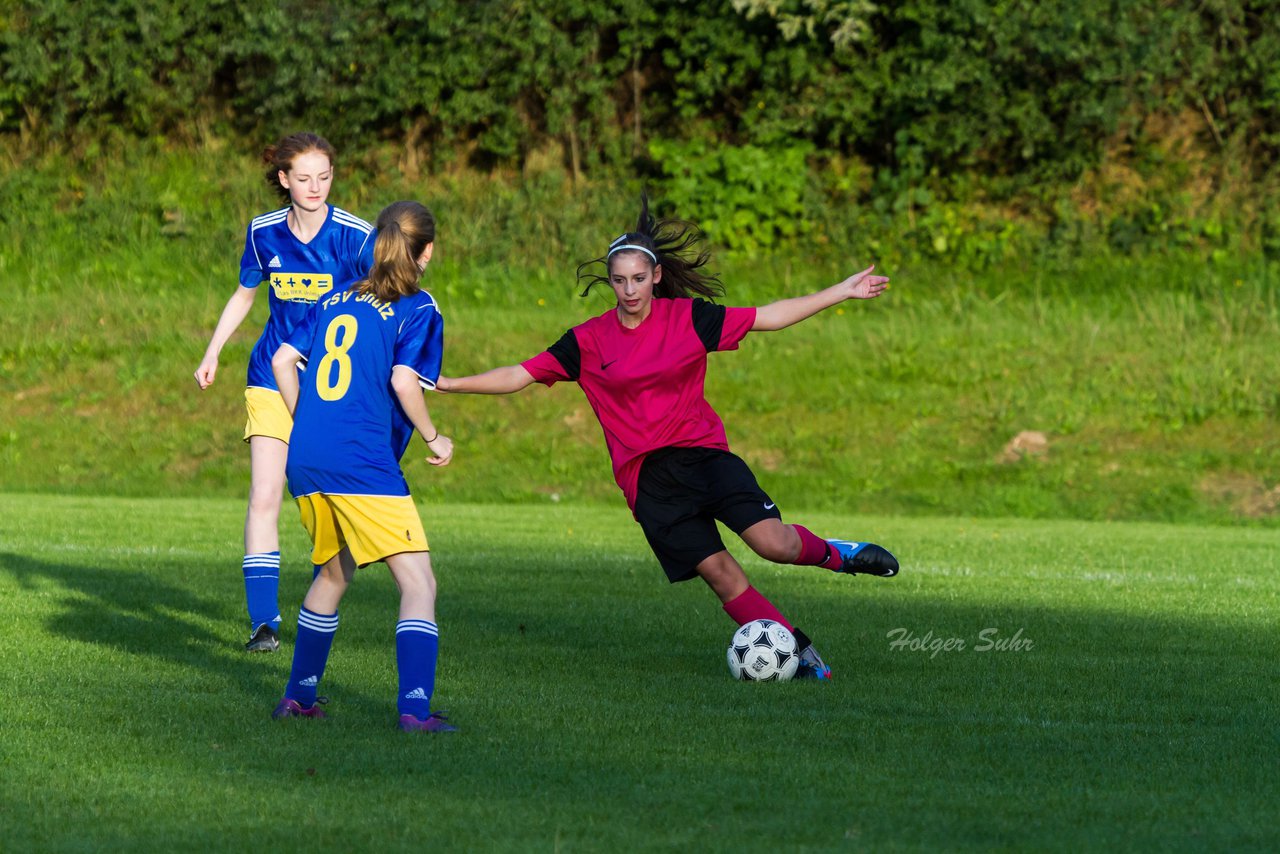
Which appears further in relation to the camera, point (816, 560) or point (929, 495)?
point (929, 495)

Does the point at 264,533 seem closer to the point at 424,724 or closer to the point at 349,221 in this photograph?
the point at 349,221

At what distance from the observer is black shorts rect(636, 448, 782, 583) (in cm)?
707

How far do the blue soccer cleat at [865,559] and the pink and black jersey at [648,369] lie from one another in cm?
78

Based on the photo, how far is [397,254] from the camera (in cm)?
576

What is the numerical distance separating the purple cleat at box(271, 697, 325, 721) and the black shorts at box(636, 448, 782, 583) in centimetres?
181

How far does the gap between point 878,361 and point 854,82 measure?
6026mm

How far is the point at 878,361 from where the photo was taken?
67.5 feet

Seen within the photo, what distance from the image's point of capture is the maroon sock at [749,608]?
718 cm

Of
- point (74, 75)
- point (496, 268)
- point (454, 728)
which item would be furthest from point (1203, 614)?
point (74, 75)

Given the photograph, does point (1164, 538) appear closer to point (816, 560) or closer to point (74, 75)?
point (816, 560)

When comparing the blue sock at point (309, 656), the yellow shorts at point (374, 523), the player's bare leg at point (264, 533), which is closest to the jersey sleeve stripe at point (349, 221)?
the player's bare leg at point (264, 533)

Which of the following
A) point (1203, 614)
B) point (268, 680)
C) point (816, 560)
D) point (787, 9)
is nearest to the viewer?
point (268, 680)
